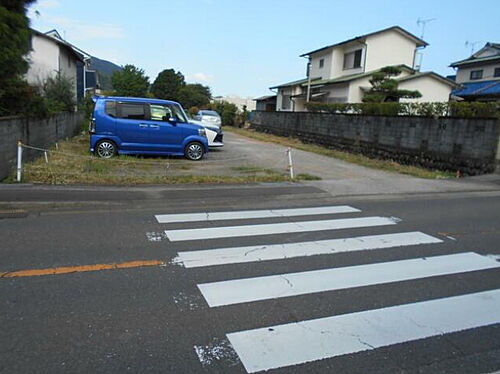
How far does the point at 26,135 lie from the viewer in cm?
1010

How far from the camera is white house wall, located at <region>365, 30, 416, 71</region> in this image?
30.4 metres

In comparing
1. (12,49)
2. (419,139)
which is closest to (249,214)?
(12,49)

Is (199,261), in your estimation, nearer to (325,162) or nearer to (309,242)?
(309,242)

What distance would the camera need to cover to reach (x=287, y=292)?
3818 millimetres

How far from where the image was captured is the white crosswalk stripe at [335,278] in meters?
3.74

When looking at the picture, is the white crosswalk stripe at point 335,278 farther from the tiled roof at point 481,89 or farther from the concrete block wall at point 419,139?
the tiled roof at point 481,89

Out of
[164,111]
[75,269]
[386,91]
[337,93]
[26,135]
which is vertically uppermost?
[337,93]

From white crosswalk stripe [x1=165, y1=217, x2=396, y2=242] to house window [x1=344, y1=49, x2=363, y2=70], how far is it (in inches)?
1084

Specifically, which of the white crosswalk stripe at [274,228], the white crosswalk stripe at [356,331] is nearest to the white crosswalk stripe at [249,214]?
the white crosswalk stripe at [274,228]

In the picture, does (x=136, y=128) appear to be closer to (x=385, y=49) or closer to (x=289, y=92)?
(x=385, y=49)

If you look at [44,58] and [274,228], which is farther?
[44,58]

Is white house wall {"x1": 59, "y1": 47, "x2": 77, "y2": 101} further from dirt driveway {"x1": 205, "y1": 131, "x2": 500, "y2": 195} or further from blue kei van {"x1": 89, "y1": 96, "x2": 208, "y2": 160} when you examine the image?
dirt driveway {"x1": 205, "y1": 131, "x2": 500, "y2": 195}

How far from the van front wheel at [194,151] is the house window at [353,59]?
22.5m

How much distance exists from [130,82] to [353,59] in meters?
39.6
